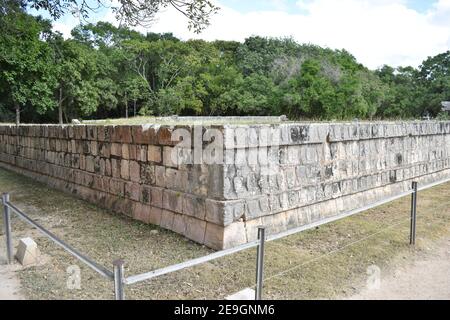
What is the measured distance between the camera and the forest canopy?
1126 inches

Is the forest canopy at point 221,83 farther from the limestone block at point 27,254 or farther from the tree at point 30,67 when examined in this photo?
the limestone block at point 27,254

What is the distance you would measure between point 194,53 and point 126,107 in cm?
892

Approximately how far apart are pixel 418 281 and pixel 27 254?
4.27m

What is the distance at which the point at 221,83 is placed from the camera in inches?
1486

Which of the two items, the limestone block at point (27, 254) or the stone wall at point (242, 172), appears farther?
the stone wall at point (242, 172)

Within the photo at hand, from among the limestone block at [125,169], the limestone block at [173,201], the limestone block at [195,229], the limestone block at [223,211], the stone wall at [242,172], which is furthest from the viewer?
the limestone block at [125,169]

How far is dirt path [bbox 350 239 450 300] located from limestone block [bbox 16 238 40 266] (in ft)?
11.4

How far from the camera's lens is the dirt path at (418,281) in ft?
11.9

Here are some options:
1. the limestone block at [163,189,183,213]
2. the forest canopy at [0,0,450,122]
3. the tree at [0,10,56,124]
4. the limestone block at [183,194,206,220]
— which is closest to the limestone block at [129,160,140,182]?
the limestone block at [163,189,183,213]

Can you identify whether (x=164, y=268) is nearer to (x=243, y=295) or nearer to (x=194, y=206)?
(x=243, y=295)

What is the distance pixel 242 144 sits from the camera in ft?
15.6

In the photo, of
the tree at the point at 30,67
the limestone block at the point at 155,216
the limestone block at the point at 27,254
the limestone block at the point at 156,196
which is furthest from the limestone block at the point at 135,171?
the tree at the point at 30,67

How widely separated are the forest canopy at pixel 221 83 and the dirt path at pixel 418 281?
67.4 feet

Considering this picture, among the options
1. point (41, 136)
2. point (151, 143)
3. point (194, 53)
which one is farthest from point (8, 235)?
point (194, 53)
